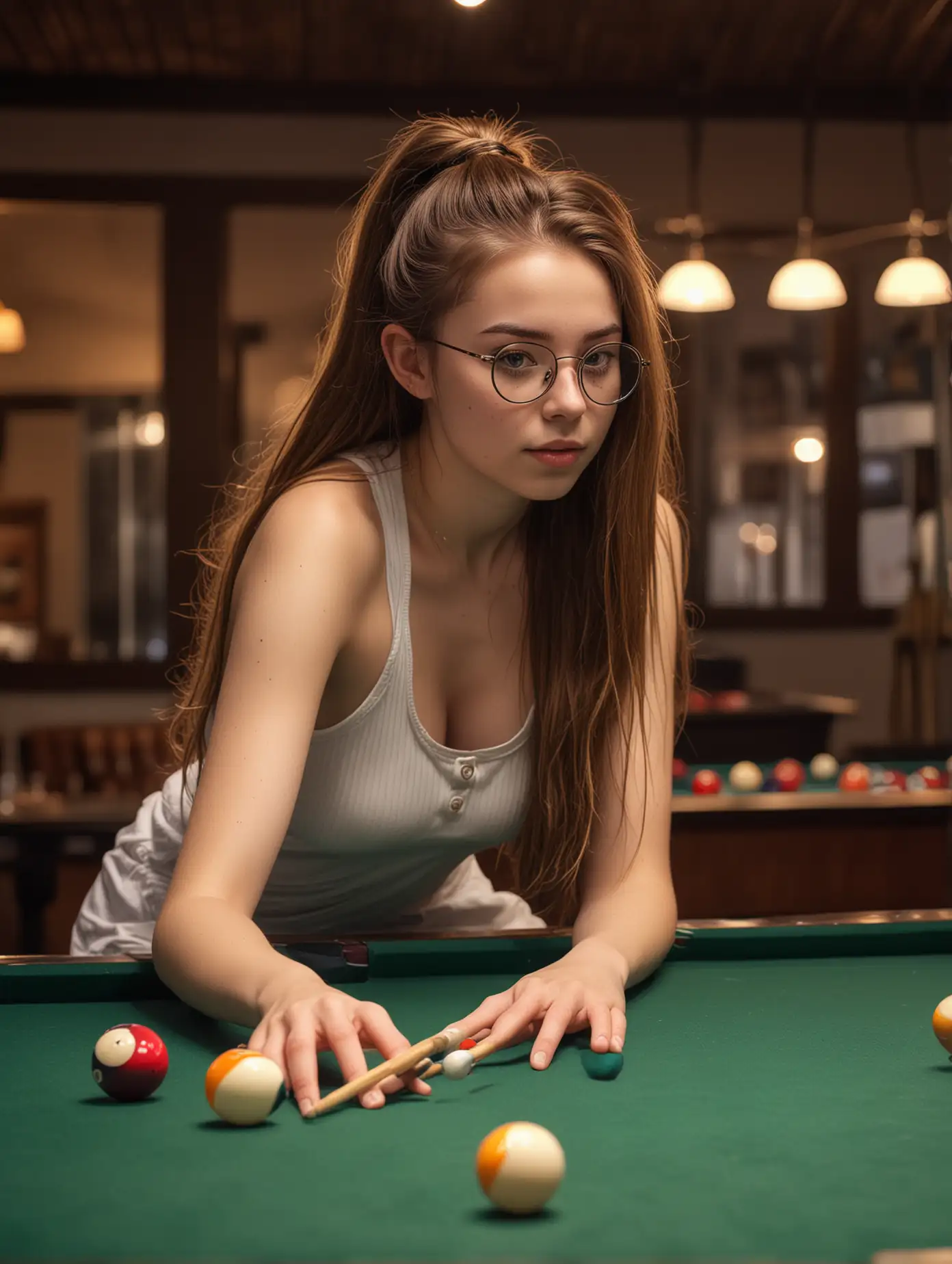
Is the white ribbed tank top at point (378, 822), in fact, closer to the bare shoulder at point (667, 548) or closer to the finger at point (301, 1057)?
the bare shoulder at point (667, 548)

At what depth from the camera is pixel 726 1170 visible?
1021 mm

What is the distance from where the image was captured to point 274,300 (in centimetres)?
1115

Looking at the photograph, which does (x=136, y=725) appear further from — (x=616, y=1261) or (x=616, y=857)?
(x=616, y=1261)

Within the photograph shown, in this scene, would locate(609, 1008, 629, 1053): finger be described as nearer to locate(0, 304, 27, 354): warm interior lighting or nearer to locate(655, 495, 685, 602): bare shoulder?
locate(655, 495, 685, 602): bare shoulder

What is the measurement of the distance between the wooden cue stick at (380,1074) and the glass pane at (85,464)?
379 inches

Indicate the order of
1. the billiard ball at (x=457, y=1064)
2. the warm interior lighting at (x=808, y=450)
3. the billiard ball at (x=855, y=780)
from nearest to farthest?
the billiard ball at (x=457, y=1064) → the billiard ball at (x=855, y=780) → the warm interior lighting at (x=808, y=450)

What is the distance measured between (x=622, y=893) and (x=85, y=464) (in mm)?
10006

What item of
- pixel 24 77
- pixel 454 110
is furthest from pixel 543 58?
pixel 24 77

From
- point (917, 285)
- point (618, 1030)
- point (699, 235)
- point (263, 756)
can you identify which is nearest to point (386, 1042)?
point (618, 1030)

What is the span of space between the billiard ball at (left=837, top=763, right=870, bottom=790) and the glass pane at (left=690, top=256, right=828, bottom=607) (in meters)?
4.54

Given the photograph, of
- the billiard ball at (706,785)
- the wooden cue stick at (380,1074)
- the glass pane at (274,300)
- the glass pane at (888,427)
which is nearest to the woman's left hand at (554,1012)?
the wooden cue stick at (380,1074)

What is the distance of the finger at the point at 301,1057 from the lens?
3.80 feet

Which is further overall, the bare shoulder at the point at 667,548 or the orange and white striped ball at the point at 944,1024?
the bare shoulder at the point at 667,548

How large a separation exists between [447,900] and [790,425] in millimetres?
7393
